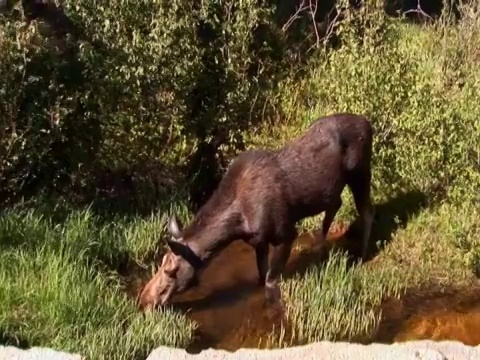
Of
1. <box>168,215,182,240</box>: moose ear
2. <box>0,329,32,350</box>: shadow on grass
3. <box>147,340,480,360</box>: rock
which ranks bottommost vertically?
<box>168,215,182,240</box>: moose ear

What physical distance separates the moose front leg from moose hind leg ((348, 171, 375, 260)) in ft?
3.53

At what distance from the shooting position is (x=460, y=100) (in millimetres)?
9289

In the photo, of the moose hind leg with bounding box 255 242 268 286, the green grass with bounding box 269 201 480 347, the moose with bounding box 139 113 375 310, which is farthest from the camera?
the moose hind leg with bounding box 255 242 268 286

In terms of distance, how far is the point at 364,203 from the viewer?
29.8ft

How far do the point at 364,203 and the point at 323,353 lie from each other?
415 centimetres

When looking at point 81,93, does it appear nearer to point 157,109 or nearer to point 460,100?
point 157,109

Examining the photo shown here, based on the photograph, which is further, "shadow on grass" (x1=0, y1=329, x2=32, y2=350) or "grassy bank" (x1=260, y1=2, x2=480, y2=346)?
"grassy bank" (x1=260, y1=2, x2=480, y2=346)

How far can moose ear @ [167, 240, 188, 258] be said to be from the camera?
7738 millimetres

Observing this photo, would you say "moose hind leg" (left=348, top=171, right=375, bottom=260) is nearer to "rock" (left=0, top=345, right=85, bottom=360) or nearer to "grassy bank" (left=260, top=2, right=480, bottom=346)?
"grassy bank" (left=260, top=2, right=480, bottom=346)

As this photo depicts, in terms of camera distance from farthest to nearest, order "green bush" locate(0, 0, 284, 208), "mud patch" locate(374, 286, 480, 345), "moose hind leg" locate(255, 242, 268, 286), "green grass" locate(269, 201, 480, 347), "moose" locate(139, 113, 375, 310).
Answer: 1. "green bush" locate(0, 0, 284, 208)
2. "moose hind leg" locate(255, 242, 268, 286)
3. "moose" locate(139, 113, 375, 310)
4. "mud patch" locate(374, 286, 480, 345)
5. "green grass" locate(269, 201, 480, 347)

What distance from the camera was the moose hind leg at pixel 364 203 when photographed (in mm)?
8938

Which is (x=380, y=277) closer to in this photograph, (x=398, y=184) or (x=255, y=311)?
(x=255, y=311)

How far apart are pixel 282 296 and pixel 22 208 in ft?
8.39

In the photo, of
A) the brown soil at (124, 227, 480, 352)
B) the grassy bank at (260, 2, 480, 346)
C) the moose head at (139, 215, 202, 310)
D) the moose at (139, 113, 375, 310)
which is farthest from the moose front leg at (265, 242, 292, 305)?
the moose head at (139, 215, 202, 310)
